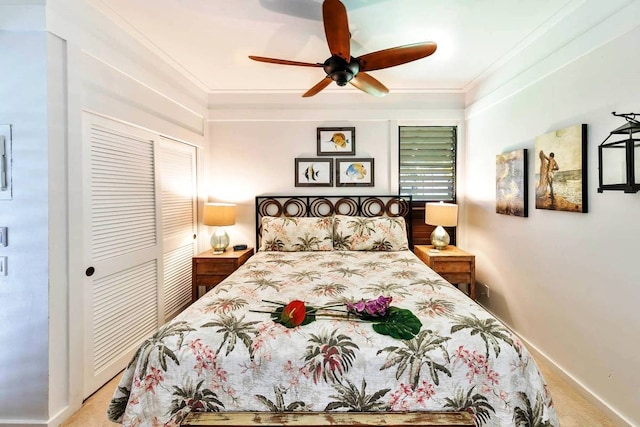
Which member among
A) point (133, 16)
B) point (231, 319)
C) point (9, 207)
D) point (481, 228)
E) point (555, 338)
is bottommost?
point (555, 338)

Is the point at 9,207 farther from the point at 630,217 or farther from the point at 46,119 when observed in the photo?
the point at 630,217

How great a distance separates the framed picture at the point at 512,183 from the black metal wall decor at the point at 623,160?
720 mm

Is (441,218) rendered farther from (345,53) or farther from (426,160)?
(345,53)

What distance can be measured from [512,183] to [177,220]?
337cm

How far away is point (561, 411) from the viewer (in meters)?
1.81

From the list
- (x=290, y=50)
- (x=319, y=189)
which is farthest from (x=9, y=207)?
(x=319, y=189)

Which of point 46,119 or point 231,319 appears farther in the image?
point 46,119

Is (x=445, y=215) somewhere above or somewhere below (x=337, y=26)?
below

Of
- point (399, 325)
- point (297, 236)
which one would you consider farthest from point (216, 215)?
point (399, 325)

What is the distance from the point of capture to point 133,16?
2.12 m

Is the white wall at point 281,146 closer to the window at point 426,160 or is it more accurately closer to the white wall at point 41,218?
the window at point 426,160

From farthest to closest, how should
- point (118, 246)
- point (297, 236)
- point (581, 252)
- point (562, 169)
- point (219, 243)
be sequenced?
point (219, 243) → point (297, 236) → point (118, 246) → point (562, 169) → point (581, 252)

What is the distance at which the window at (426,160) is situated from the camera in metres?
3.64

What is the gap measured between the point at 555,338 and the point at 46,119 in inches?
147
